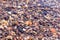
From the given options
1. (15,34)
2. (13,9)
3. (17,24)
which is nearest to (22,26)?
(17,24)

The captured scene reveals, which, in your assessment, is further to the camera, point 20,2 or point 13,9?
point 20,2

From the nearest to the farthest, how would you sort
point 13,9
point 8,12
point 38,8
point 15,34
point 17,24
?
point 15,34 → point 17,24 → point 8,12 → point 13,9 → point 38,8

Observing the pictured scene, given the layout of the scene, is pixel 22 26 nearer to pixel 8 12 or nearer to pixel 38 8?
pixel 8 12

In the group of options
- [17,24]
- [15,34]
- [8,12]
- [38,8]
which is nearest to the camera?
[15,34]

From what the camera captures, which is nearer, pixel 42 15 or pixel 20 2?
pixel 42 15

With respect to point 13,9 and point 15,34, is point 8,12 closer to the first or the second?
point 13,9

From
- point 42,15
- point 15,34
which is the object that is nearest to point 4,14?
point 15,34
